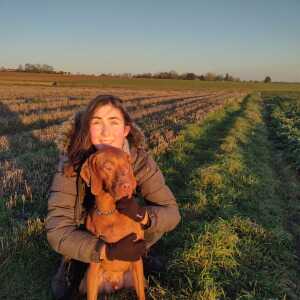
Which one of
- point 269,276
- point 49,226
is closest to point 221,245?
point 269,276

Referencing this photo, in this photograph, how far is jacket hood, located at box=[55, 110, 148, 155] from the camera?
390 cm

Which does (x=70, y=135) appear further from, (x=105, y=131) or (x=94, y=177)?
(x=94, y=177)

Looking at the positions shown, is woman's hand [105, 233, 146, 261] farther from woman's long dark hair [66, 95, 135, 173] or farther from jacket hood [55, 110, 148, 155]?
jacket hood [55, 110, 148, 155]

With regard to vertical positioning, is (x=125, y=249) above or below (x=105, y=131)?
below

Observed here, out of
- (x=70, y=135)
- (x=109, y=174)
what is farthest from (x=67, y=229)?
(x=70, y=135)

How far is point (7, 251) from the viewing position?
4465 mm

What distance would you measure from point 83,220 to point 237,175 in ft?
Result: 16.8

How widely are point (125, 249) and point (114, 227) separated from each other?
0.20 m

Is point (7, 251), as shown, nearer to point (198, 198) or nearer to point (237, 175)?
point (198, 198)

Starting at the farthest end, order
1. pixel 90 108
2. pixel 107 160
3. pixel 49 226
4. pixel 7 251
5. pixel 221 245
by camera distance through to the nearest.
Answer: pixel 221 245 → pixel 7 251 → pixel 90 108 → pixel 49 226 → pixel 107 160

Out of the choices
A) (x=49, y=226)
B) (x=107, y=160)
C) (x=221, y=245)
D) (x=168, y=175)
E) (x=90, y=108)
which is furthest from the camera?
(x=168, y=175)

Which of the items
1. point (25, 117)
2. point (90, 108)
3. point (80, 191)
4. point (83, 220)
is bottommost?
point (25, 117)

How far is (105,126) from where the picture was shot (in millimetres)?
3775

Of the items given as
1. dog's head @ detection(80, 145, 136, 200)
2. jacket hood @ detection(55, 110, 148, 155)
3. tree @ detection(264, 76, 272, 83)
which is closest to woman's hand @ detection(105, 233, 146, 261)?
dog's head @ detection(80, 145, 136, 200)
